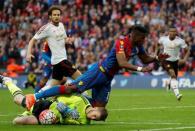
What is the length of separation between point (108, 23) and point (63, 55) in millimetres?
20404

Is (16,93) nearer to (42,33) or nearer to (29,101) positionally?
(29,101)

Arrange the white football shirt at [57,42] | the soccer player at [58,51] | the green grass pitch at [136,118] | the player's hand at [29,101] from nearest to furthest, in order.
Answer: the green grass pitch at [136,118]
the player's hand at [29,101]
the soccer player at [58,51]
the white football shirt at [57,42]

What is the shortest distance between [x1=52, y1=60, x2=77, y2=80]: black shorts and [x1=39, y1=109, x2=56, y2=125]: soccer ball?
5.84m

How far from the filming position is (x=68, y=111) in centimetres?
1423

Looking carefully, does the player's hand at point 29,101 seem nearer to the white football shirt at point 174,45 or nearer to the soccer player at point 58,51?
the soccer player at point 58,51

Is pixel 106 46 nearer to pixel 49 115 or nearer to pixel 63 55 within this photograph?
pixel 63 55

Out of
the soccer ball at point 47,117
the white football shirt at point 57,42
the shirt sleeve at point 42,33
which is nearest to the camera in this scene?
the soccer ball at point 47,117

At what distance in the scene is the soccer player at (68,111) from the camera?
560 inches

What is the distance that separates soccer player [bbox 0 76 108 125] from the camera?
1423 cm

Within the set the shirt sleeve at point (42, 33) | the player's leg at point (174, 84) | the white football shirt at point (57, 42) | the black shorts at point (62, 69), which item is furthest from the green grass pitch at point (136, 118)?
the shirt sleeve at point (42, 33)

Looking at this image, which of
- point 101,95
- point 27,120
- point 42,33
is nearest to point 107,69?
point 101,95

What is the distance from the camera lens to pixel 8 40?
41156 millimetres

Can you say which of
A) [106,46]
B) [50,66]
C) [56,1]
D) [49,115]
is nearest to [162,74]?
[106,46]

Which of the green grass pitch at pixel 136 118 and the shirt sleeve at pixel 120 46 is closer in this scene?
the green grass pitch at pixel 136 118
